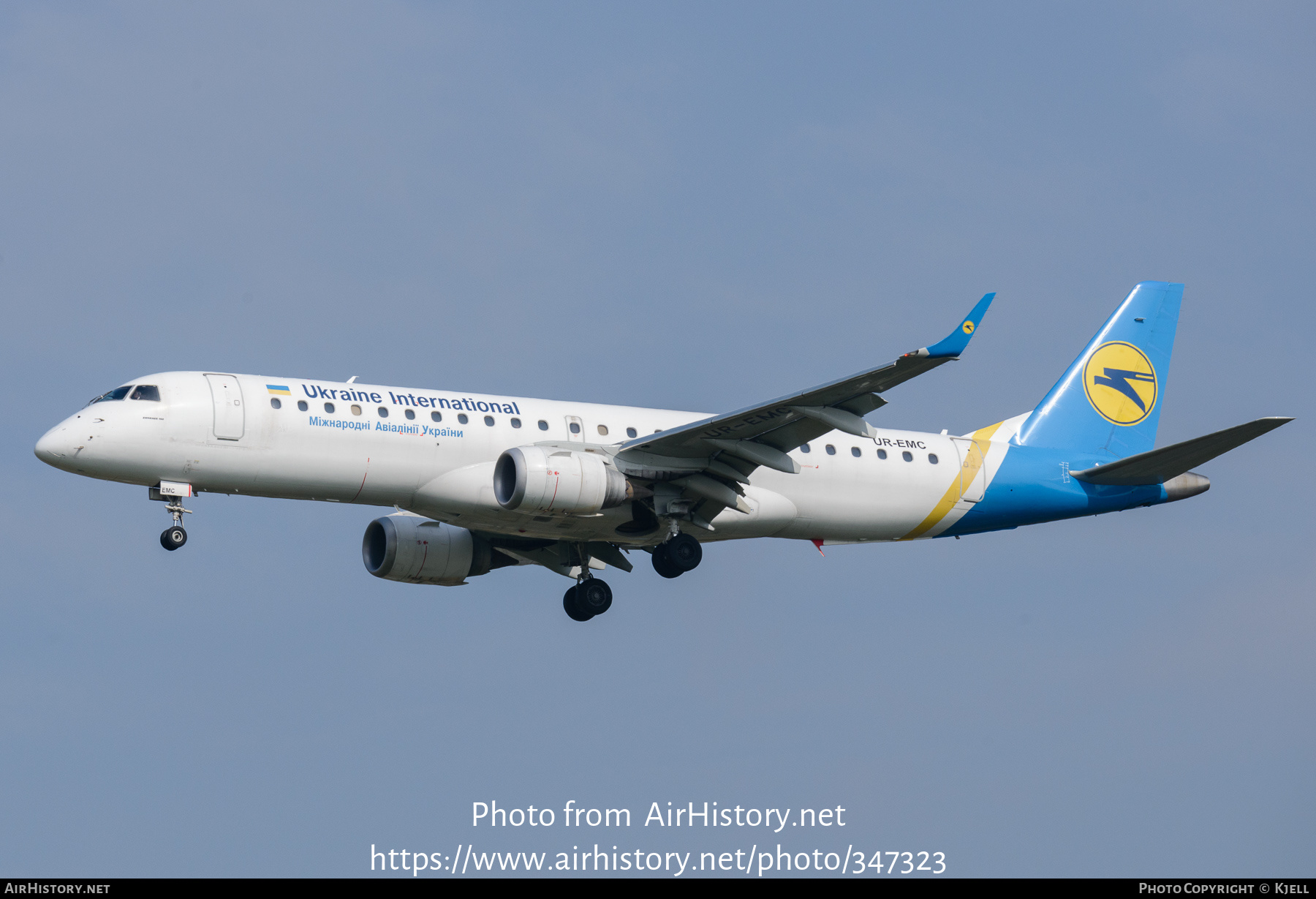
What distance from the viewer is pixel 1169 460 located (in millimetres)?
37938

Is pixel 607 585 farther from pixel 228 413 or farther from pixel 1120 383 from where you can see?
pixel 1120 383

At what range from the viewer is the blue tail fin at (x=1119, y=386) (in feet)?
135

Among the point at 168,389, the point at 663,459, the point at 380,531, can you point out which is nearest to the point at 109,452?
the point at 168,389

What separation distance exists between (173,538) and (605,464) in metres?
Answer: 8.77

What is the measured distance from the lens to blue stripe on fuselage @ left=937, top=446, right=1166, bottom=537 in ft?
129

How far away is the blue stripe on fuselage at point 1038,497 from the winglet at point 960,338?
9.90 meters

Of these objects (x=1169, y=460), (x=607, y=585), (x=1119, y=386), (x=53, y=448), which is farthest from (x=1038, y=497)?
(x=53, y=448)

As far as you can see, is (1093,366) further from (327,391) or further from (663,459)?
(327,391)

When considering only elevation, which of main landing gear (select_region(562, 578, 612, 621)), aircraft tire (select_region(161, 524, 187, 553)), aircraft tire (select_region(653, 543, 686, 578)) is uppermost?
main landing gear (select_region(562, 578, 612, 621))

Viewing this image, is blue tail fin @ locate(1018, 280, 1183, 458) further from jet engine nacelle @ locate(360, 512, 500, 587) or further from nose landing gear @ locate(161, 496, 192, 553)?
nose landing gear @ locate(161, 496, 192, 553)

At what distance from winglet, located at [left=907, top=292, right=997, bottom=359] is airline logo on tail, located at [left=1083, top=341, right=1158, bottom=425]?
43.1 ft

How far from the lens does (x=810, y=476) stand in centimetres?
3738

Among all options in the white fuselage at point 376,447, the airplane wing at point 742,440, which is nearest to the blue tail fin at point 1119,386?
the white fuselage at point 376,447

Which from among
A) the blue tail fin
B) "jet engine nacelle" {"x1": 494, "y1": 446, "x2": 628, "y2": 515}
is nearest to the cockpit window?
"jet engine nacelle" {"x1": 494, "y1": 446, "x2": 628, "y2": 515}
